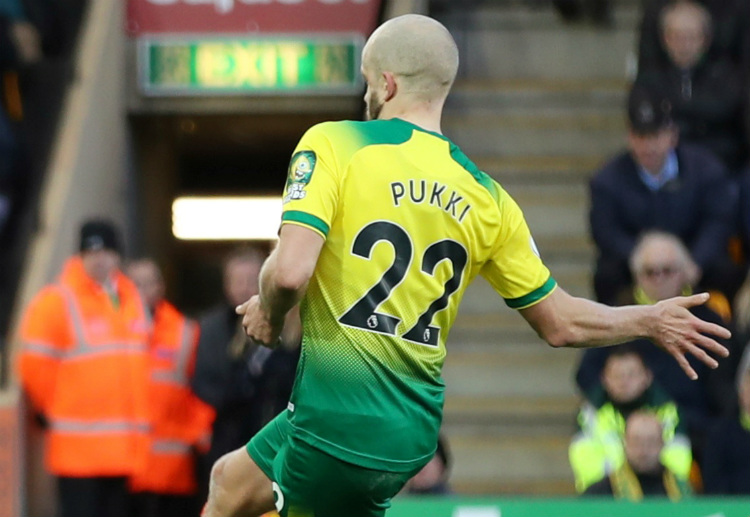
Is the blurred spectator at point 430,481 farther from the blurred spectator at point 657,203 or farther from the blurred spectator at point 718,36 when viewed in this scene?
the blurred spectator at point 718,36

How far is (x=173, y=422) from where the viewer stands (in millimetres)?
9734

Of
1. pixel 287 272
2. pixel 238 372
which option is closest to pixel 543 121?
pixel 238 372

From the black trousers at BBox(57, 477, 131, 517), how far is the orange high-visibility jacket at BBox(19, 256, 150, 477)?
0.18 feet

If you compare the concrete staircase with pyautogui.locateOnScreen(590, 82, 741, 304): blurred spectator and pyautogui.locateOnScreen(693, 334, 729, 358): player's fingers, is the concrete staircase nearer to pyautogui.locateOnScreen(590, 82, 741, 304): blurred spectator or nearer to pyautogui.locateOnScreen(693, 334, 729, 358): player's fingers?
pyautogui.locateOnScreen(590, 82, 741, 304): blurred spectator

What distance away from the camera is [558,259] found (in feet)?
36.4

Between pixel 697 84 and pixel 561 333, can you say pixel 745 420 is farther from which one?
pixel 561 333

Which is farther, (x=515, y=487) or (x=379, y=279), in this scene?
(x=515, y=487)

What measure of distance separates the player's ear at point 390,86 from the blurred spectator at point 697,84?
5.28 meters

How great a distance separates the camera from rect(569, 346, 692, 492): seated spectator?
27.6 ft

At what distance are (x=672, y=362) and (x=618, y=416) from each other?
56cm

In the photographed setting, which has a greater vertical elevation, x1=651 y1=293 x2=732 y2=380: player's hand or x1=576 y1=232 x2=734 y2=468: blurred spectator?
x1=651 y1=293 x2=732 y2=380: player's hand

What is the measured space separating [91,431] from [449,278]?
478cm

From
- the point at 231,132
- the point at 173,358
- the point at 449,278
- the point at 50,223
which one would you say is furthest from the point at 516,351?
the point at 449,278

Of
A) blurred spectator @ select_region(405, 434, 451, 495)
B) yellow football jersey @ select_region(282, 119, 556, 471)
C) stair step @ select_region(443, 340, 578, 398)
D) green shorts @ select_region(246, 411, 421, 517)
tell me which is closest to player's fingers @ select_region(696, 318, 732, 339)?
yellow football jersey @ select_region(282, 119, 556, 471)
